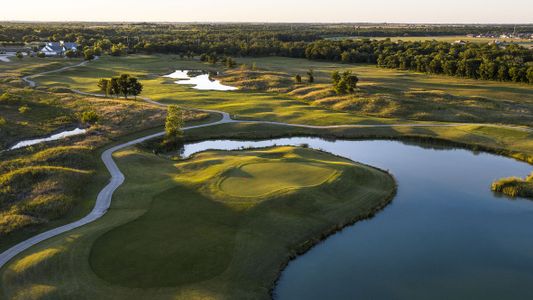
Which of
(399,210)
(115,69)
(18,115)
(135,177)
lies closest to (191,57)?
(115,69)

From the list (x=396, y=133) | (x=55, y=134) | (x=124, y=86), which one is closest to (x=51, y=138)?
(x=55, y=134)

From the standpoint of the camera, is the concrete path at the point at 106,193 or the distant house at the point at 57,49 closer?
the concrete path at the point at 106,193

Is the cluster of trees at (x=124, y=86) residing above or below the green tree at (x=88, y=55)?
below

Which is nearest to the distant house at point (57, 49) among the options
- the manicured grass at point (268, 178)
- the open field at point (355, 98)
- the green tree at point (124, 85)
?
the open field at point (355, 98)

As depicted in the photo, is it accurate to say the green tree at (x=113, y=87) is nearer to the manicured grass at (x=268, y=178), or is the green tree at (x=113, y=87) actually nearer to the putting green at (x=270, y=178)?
the manicured grass at (x=268, y=178)

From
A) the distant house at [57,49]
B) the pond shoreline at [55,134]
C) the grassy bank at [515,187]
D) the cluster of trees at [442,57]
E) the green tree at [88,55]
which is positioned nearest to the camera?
the grassy bank at [515,187]

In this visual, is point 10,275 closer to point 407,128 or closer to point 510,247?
point 510,247
